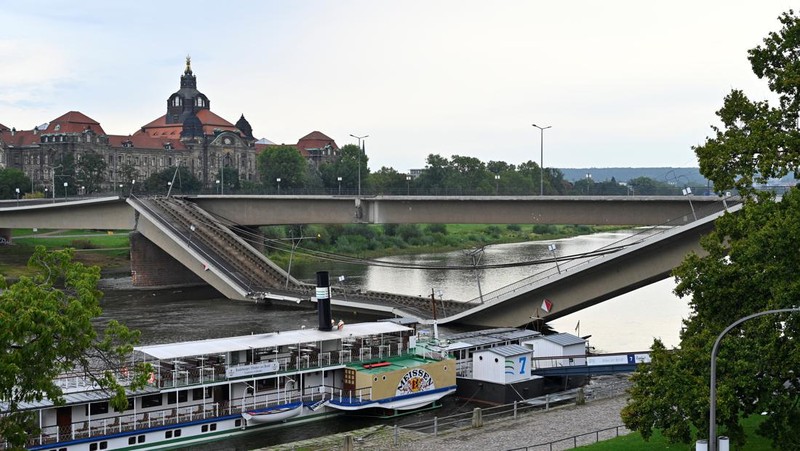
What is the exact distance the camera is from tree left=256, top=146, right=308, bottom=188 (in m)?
153

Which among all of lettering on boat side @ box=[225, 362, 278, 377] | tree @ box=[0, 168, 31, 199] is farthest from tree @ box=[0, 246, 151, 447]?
tree @ box=[0, 168, 31, 199]

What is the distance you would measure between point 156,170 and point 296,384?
5629 inches

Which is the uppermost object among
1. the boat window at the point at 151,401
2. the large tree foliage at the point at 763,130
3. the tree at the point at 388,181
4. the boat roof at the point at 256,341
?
the tree at the point at 388,181

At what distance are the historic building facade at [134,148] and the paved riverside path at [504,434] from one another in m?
117

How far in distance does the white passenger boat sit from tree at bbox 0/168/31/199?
101470mm

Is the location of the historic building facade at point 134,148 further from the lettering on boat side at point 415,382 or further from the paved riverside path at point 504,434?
the paved riverside path at point 504,434

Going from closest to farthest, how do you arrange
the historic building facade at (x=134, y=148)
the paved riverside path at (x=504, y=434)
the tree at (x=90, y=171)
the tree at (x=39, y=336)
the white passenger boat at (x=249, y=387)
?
1. the tree at (x=39, y=336)
2. the paved riverside path at (x=504, y=434)
3. the white passenger boat at (x=249, y=387)
4. the tree at (x=90, y=171)
5. the historic building facade at (x=134, y=148)

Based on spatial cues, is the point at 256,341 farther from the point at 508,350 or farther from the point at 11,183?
the point at 11,183

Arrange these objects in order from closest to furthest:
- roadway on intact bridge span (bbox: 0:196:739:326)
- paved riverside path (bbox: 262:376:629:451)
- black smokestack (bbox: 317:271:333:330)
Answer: paved riverside path (bbox: 262:376:629:451) → black smokestack (bbox: 317:271:333:330) → roadway on intact bridge span (bbox: 0:196:739:326)

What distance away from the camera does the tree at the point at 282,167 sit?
153000 mm

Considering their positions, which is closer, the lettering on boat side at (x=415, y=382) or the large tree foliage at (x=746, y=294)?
the large tree foliage at (x=746, y=294)

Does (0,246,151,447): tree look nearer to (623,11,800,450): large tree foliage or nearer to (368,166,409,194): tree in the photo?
(623,11,800,450): large tree foliage

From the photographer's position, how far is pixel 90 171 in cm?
14888

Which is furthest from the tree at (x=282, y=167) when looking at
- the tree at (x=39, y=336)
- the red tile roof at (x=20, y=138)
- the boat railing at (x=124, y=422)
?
the tree at (x=39, y=336)
